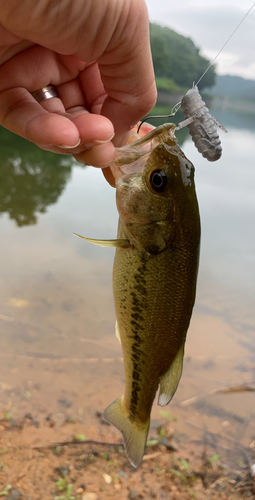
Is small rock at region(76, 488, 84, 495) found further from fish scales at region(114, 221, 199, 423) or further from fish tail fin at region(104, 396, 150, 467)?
fish scales at region(114, 221, 199, 423)

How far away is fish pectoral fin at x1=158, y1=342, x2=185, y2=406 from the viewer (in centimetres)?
157

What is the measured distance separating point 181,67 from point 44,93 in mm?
5153

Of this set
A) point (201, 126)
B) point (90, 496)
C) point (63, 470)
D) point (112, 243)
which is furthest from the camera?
point (63, 470)

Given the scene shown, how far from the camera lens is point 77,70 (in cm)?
193

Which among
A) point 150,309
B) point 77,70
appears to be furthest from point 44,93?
point 150,309

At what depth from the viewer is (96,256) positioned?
21.9ft

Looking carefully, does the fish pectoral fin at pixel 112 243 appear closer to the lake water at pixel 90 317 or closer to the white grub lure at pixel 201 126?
the white grub lure at pixel 201 126

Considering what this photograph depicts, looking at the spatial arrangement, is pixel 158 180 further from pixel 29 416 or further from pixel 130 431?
pixel 29 416

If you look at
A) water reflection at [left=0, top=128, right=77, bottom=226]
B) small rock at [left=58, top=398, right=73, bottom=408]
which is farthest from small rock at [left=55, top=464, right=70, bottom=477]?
water reflection at [left=0, top=128, right=77, bottom=226]

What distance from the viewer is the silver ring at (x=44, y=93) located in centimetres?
183

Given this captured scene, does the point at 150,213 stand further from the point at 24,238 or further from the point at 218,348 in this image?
the point at 24,238

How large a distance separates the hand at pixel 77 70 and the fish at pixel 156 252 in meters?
0.16

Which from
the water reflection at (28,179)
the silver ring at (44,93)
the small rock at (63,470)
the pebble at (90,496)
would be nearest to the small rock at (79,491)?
the pebble at (90,496)

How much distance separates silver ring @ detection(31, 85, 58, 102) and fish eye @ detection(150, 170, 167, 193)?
0.79 m
